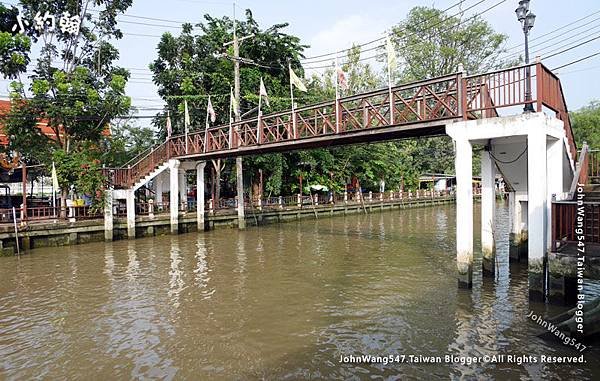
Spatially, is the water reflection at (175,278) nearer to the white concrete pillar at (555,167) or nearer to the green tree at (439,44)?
the white concrete pillar at (555,167)

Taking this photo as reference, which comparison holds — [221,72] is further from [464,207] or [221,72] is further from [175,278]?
[464,207]

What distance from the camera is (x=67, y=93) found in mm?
21156

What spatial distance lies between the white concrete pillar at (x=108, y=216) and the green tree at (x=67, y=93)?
0.36 m

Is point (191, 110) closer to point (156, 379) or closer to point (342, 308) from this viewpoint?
point (342, 308)

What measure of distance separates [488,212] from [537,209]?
96.6 inches

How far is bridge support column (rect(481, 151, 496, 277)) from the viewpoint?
11.5m

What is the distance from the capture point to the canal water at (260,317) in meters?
6.88

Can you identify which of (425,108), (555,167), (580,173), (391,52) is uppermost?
(391,52)

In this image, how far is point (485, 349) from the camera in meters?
7.38

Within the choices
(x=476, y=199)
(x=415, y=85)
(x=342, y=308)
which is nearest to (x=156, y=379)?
(x=342, y=308)

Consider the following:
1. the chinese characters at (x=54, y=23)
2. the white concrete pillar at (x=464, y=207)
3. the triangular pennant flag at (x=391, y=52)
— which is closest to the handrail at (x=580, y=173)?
the white concrete pillar at (x=464, y=207)

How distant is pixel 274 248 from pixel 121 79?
12765 millimetres

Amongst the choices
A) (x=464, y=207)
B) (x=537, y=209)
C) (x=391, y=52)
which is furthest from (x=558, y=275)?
(x=391, y=52)

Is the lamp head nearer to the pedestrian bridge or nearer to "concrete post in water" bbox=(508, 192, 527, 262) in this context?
the pedestrian bridge
